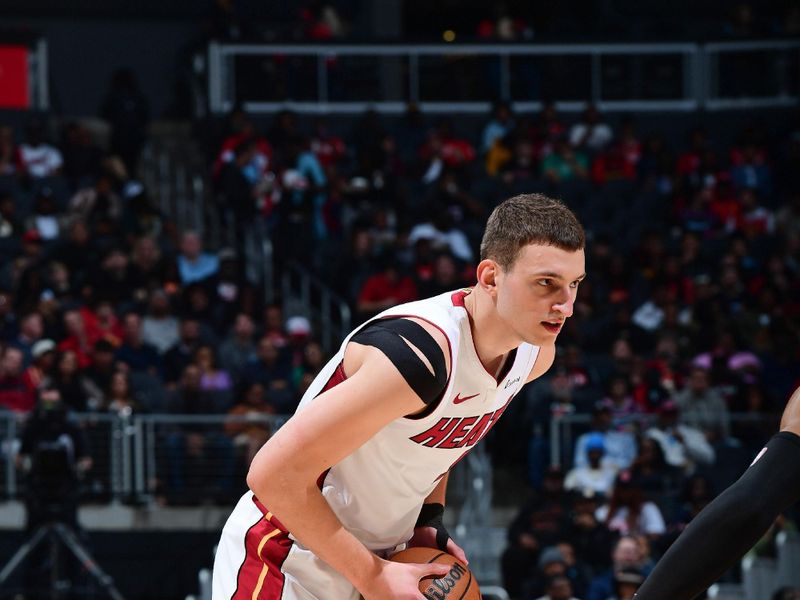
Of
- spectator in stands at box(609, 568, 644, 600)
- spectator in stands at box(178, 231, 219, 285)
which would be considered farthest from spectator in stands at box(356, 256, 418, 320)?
spectator in stands at box(609, 568, 644, 600)

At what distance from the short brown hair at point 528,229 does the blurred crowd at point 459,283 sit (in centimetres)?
592

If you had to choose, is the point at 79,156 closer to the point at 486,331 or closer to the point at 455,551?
the point at 455,551

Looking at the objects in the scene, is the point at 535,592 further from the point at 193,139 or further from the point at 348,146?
the point at 193,139

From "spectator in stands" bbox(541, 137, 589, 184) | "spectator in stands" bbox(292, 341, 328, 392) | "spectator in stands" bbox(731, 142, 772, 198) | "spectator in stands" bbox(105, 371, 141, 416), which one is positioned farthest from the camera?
"spectator in stands" bbox(731, 142, 772, 198)

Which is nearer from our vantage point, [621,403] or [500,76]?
[621,403]

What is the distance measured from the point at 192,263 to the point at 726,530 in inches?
436

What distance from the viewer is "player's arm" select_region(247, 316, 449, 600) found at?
363cm

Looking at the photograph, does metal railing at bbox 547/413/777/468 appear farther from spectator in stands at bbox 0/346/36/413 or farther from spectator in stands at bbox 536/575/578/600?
spectator in stands at bbox 0/346/36/413

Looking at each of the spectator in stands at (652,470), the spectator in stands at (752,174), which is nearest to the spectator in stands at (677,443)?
the spectator in stands at (652,470)

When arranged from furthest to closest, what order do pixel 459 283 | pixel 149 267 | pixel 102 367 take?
pixel 149 267
pixel 459 283
pixel 102 367

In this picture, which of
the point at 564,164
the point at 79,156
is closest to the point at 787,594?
the point at 564,164

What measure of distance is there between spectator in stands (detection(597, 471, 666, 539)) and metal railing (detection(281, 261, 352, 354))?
3.69m

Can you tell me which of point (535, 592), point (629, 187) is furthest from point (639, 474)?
point (629, 187)

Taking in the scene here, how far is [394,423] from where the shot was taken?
3.88m
